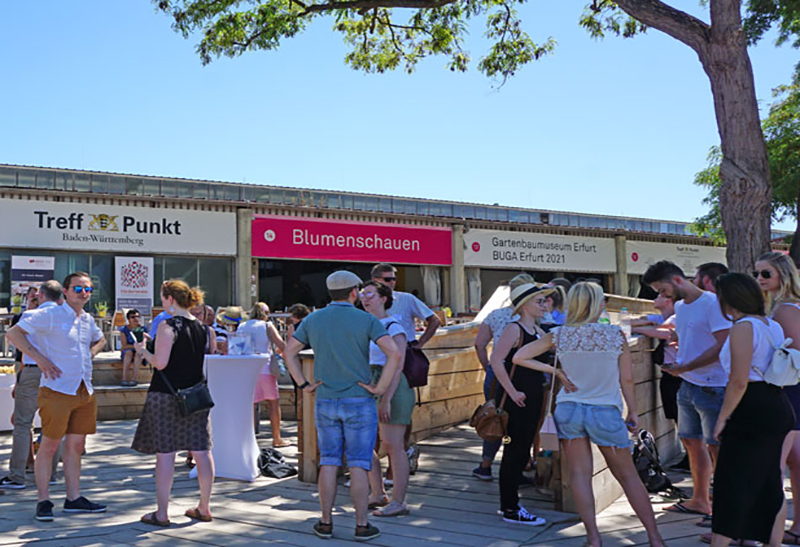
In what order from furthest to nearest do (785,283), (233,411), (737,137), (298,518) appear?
(737,137) → (233,411) → (298,518) → (785,283)

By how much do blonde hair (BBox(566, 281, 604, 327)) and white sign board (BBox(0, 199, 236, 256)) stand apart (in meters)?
17.5

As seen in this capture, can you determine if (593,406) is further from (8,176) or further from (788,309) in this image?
(8,176)

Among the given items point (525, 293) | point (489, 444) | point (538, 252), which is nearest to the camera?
point (525, 293)

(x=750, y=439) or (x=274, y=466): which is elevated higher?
(x=750, y=439)

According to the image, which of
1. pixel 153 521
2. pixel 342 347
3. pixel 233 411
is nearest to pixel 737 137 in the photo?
pixel 342 347

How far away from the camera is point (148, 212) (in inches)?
792

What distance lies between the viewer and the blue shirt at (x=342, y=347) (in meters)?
4.56

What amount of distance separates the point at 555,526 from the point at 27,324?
12.6 ft

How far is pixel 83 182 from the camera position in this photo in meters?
20.1

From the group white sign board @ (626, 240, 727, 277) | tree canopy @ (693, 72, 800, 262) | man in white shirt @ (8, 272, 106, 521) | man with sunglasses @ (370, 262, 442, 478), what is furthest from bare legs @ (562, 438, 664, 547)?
white sign board @ (626, 240, 727, 277)

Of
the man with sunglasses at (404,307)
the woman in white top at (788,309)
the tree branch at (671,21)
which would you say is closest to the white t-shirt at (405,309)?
the man with sunglasses at (404,307)

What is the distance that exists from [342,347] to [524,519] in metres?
1.62

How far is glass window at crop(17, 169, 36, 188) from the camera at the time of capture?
19.2 metres

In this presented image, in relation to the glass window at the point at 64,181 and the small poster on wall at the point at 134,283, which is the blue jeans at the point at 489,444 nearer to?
the small poster on wall at the point at 134,283
